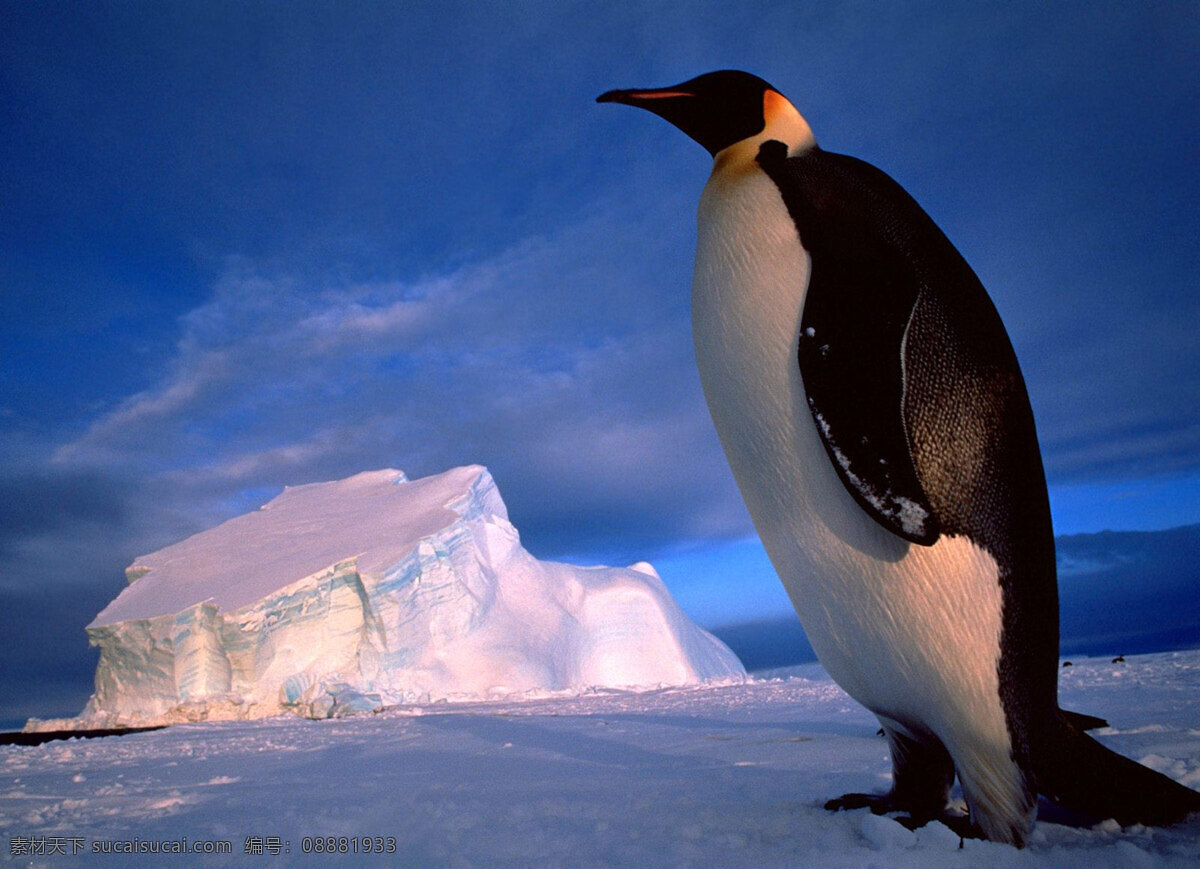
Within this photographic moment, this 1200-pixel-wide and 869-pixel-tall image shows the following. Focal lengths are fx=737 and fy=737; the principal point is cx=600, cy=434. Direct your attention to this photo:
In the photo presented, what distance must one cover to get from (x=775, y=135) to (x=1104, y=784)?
1783 mm

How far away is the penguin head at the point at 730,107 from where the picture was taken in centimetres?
209

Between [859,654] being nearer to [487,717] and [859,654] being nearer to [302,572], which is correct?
[487,717]

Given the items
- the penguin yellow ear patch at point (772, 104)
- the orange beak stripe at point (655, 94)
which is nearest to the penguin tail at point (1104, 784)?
the penguin yellow ear patch at point (772, 104)

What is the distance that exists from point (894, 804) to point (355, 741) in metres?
3.64

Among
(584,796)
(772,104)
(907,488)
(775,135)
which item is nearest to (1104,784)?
(907,488)

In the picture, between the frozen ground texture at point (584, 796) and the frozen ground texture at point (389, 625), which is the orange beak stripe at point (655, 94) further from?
the frozen ground texture at point (389, 625)

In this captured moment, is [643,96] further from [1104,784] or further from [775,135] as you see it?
[1104,784]

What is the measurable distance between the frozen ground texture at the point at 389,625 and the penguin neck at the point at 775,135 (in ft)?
33.4

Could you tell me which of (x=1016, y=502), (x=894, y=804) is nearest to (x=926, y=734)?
(x=894, y=804)

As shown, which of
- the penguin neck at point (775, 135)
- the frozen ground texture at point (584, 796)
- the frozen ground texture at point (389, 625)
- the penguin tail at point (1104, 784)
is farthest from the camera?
the frozen ground texture at point (389, 625)

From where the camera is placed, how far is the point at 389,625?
12430 millimetres

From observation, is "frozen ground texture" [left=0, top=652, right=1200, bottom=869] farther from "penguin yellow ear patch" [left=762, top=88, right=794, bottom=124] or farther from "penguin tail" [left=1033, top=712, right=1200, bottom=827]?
"penguin yellow ear patch" [left=762, top=88, right=794, bottom=124]

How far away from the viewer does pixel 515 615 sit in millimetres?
13086

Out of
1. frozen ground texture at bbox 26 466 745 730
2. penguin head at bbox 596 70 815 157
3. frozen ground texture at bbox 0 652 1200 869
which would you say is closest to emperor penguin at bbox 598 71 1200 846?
frozen ground texture at bbox 0 652 1200 869
